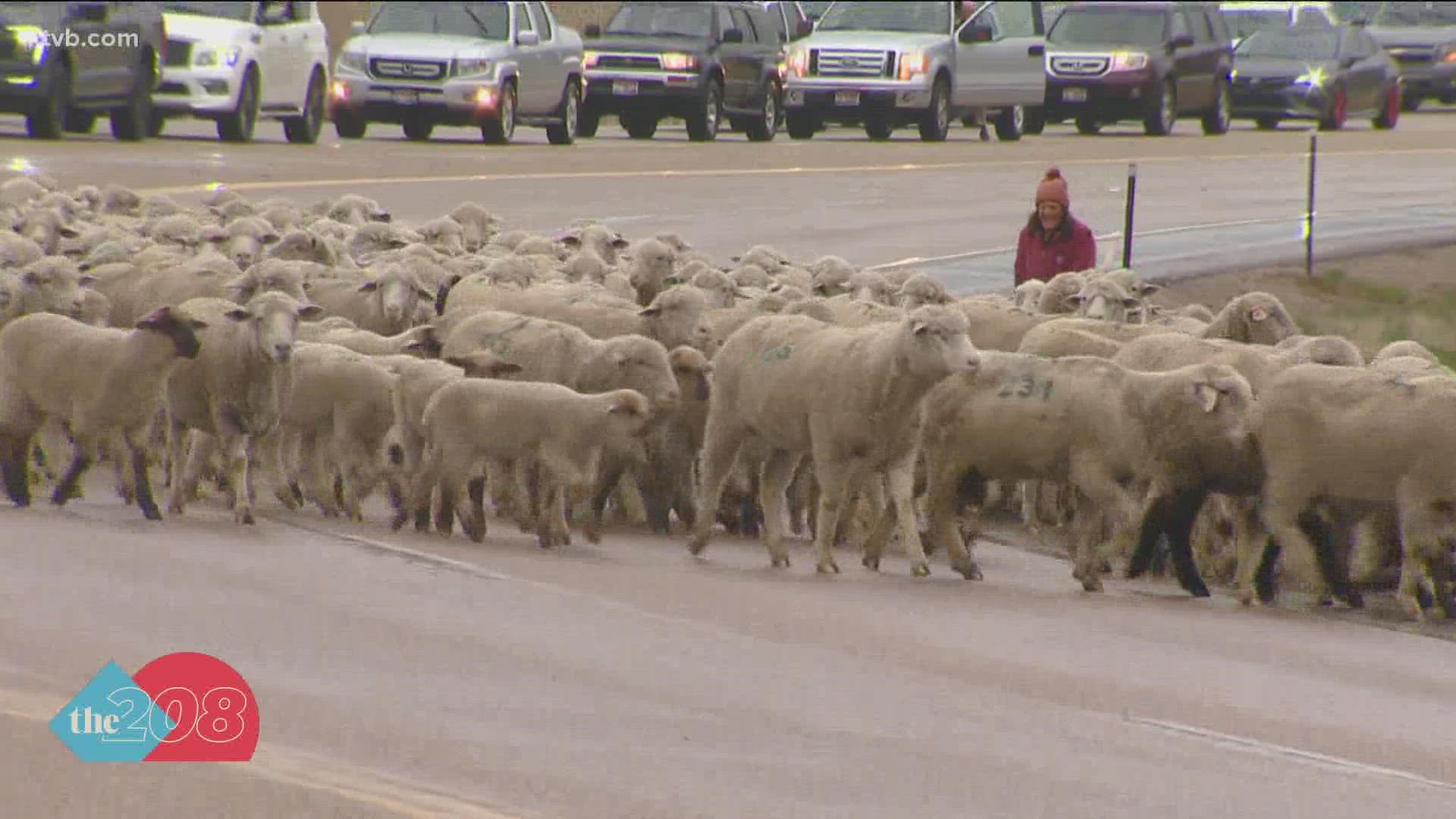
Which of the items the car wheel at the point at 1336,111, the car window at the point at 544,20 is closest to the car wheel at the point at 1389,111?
the car wheel at the point at 1336,111

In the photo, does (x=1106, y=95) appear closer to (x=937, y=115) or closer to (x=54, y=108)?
(x=937, y=115)

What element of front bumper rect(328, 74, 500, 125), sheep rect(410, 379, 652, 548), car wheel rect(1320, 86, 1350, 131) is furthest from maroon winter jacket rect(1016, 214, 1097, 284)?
car wheel rect(1320, 86, 1350, 131)

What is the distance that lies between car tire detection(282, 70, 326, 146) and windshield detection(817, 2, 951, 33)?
8091 mm

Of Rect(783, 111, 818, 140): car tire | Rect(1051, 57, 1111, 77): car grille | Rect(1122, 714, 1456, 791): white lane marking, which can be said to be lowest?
Rect(783, 111, 818, 140): car tire

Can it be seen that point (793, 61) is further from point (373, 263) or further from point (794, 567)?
point (794, 567)

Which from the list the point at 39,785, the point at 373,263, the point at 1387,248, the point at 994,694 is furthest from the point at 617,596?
the point at 1387,248

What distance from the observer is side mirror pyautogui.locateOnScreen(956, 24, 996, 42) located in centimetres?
4169

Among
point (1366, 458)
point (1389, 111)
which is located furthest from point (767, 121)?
point (1366, 458)

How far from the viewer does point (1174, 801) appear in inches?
347

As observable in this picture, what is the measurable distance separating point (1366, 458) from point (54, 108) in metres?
23.1

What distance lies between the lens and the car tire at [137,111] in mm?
33781

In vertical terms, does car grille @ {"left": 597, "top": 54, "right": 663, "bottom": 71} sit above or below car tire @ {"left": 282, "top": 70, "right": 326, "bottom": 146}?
above

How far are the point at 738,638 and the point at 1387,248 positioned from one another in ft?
66.3

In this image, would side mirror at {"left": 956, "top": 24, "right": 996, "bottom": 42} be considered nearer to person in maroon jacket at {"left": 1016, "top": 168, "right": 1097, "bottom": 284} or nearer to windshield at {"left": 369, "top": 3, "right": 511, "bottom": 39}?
windshield at {"left": 369, "top": 3, "right": 511, "bottom": 39}
